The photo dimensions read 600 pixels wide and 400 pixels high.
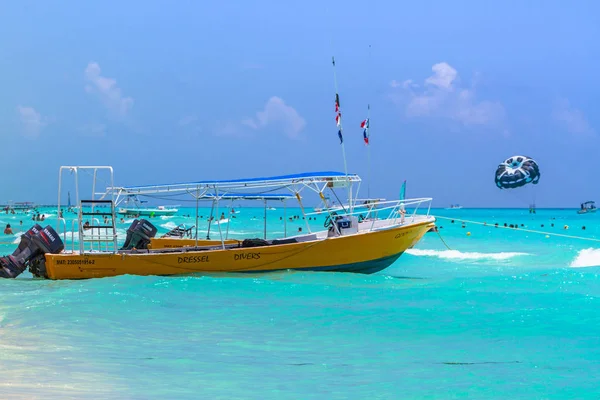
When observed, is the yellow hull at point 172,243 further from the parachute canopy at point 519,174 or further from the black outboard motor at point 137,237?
the parachute canopy at point 519,174

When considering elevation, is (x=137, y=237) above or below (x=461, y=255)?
above

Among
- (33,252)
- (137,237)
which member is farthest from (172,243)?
A: (33,252)

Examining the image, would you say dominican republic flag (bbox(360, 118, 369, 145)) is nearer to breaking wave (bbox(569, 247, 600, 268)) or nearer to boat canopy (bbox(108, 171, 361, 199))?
boat canopy (bbox(108, 171, 361, 199))

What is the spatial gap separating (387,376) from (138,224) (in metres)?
15.3

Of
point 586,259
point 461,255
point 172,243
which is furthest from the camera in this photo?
point 461,255

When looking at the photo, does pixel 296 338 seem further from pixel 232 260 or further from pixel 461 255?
pixel 461 255

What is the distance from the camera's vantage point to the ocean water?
8.63m

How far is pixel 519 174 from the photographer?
47.5 m

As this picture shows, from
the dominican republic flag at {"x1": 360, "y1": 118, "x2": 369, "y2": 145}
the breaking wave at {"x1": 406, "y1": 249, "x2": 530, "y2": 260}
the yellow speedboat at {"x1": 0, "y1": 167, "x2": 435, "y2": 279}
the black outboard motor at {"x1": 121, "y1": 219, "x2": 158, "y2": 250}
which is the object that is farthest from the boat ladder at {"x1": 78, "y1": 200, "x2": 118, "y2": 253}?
the breaking wave at {"x1": 406, "y1": 249, "x2": 530, "y2": 260}

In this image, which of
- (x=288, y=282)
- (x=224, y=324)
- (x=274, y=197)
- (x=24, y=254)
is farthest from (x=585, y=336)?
(x=24, y=254)

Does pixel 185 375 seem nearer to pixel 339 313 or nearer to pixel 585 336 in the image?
pixel 339 313

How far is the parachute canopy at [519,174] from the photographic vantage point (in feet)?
155

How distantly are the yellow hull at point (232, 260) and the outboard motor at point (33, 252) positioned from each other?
1.40 feet

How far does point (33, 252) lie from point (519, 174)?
36130 millimetres
